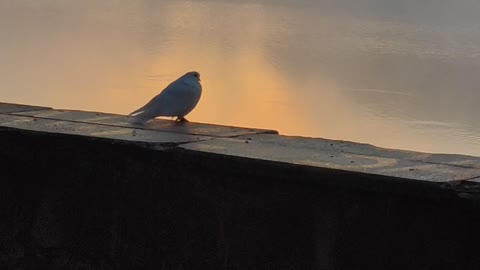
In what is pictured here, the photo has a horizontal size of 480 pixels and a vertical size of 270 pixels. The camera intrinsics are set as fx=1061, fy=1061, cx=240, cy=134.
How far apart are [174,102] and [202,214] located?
3.51 ft

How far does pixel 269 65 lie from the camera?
16.7 m

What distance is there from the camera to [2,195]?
3.64m

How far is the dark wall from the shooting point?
2.97m

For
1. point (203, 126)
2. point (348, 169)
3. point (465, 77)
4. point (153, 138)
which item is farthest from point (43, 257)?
point (465, 77)

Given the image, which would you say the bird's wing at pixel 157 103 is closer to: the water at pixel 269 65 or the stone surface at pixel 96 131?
the stone surface at pixel 96 131

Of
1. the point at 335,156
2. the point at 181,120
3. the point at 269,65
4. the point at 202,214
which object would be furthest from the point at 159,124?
the point at 269,65

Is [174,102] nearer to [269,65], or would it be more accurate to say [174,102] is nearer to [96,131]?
[96,131]

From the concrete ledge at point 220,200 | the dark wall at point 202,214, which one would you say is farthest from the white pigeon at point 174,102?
the dark wall at point 202,214

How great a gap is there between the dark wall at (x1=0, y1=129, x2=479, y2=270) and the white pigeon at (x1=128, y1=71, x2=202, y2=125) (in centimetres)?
49

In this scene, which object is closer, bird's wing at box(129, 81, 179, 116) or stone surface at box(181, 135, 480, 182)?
stone surface at box(181, 135, 480, 182)

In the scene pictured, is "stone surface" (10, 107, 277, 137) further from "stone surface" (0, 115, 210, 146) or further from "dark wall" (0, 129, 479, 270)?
"dark wall" (0, 129, 479, 270)

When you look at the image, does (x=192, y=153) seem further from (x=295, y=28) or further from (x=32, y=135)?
(x=295, y=28)

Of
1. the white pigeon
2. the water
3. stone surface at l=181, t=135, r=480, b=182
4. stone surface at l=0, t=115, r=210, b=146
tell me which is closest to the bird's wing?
the white pigeon

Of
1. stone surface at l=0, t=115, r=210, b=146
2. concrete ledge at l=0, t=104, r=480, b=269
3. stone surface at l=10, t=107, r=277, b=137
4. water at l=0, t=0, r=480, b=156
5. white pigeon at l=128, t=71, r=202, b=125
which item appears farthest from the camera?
water at l=0, t=0, r=480, b=156
